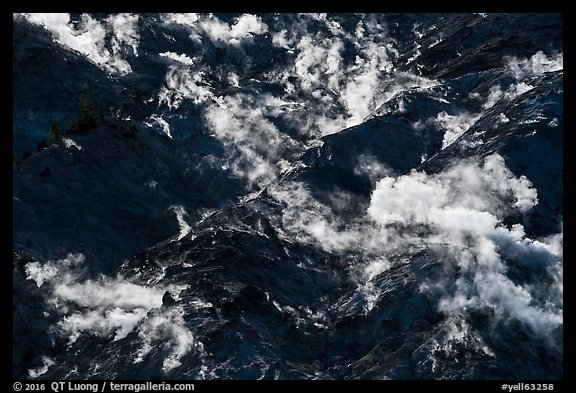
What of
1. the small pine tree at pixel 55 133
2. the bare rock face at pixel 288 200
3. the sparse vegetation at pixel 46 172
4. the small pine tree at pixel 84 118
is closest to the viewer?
the bare rock face at pixel 288 200

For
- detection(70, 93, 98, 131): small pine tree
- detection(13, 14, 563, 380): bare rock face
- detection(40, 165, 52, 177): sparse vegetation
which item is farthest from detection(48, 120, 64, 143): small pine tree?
detection(40, 165, 52, 177): sparse vegetation

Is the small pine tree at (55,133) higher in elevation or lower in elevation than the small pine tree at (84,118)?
lower

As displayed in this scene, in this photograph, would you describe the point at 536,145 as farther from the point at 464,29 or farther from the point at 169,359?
the point at 169,359

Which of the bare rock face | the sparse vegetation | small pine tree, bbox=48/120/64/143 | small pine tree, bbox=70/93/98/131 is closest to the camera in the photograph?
the bare rock face

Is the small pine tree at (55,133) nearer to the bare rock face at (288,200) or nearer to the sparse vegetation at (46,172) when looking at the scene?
the bare rock face at (288,200)

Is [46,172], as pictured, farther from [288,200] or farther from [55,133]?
[288,200]

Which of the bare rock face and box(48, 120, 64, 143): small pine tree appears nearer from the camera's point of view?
the bare rock face

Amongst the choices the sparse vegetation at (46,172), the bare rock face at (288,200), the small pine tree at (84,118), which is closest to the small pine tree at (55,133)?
the bare rock face at (288,200)

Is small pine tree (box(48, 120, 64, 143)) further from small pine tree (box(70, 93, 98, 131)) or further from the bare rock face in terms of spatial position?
small pine tree (box(70, 93, 98, 131))

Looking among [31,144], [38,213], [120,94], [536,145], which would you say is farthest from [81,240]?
[536,145]
